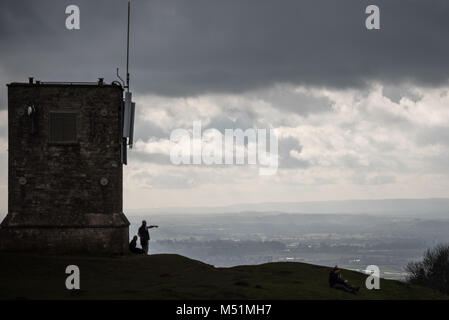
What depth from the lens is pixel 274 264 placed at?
1654 inches

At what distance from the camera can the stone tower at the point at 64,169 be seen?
42969 millimetres

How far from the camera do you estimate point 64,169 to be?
43344 mm

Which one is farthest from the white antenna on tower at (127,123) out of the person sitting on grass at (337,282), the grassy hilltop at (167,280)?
the person sitting on grass at (337,282)

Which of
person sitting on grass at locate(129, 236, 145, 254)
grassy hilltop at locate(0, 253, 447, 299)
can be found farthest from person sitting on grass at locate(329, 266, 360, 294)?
person sitting on grass at locate(129, 236, 145, 254)

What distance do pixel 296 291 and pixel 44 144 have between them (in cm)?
2048

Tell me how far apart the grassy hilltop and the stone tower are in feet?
6.21

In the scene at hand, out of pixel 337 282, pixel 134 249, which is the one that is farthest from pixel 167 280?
pixel 134 249

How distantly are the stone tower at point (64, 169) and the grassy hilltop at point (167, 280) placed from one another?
6.21 feet


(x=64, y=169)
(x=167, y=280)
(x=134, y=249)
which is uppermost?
(x=64, y=169)

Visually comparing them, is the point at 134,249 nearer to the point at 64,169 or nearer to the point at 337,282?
the point at 64,169

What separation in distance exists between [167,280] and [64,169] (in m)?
12.3

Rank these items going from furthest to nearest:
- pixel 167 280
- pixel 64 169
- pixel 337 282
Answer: pixel 64 169 < pixel 167 280 < pixel 337 282

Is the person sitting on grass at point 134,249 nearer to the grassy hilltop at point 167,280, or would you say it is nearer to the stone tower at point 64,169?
the stone tower at point 64,169
